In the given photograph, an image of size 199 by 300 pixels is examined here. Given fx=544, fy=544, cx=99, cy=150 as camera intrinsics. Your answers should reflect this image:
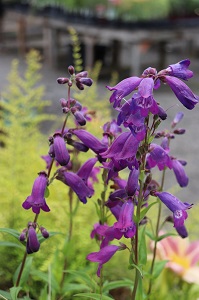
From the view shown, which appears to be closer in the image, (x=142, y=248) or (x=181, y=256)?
(x=142, y=248)

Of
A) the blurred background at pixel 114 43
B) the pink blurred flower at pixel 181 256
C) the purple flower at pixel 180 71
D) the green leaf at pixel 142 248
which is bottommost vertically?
the blurred background at pixel 114 43

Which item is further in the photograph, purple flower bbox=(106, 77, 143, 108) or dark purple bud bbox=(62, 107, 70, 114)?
dark purple bud bbox=(62, 107, 70, 114)

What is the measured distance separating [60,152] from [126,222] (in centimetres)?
17

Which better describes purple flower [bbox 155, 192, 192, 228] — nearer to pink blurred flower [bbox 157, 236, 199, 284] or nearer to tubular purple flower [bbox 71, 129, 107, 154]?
tubular purple flower [bbox 71, 129, 107, 154]

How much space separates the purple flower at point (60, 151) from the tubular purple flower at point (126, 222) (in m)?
0.14

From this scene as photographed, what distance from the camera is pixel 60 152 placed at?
0.97 metres

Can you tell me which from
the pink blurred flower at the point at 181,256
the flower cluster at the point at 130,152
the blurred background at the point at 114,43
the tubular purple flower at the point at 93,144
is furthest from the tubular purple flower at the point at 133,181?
the blurred background at the point at 114,43

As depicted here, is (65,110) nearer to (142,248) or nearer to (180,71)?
(180,71)

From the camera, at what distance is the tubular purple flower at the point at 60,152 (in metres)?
0.97

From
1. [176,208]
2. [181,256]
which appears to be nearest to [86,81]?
[176,208]

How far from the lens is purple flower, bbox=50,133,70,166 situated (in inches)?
38.3

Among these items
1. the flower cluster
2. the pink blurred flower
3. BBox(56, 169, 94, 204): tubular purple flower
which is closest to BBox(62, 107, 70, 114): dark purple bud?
the flower cluster

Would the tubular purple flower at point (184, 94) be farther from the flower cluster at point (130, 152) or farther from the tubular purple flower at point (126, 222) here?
the tubular purple flower at point (126, 222)

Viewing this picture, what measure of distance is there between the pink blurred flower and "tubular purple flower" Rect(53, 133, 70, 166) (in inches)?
29.3
